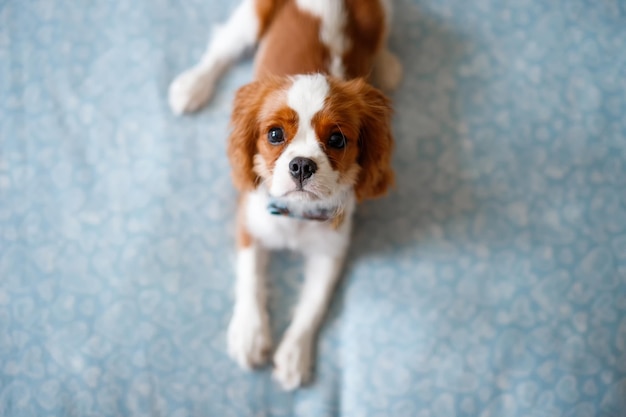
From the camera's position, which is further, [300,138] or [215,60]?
[215,60]

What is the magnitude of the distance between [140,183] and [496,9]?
6.42 feet

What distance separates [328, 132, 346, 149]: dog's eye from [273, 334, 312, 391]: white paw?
834mm

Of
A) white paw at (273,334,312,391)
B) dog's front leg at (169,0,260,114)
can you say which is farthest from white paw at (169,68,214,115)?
white paw at (273,334,312,391)

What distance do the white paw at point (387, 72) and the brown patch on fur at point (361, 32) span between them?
0.20 metres

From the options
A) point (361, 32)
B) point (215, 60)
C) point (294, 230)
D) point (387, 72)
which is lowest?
point (294, 230)

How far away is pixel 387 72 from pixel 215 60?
0.83 meters

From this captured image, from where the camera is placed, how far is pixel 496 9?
9.21ft

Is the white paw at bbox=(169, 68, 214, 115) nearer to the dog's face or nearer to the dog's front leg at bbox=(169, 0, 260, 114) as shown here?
the dog's front leg at bbox=(169, 0, 260, 114)

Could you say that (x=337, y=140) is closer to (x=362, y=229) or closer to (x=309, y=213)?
(x=309, y=213)

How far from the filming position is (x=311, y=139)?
1.86m

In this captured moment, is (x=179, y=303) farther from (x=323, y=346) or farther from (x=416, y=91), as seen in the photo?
(x=416, y=91)

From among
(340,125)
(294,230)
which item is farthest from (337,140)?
(294,230)

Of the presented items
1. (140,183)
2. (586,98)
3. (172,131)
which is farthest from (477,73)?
(140,183)

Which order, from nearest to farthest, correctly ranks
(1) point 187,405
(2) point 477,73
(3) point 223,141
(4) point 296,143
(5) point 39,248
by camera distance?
(4) point 296,143
(1) point 187,405
(5) point 39,248
(3) point 223,141
(2) point 477,73
